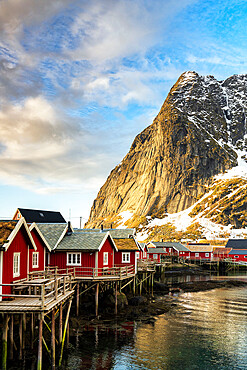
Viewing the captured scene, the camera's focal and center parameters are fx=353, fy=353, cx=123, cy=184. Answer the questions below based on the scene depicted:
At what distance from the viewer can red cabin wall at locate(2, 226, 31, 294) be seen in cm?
2225

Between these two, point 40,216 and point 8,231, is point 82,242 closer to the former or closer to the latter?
point 8,231

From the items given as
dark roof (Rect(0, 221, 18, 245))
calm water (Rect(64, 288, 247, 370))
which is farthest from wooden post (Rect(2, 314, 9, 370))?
dark roof (Rect(0, 221, 18, 245))

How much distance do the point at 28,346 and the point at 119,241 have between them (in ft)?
80.2

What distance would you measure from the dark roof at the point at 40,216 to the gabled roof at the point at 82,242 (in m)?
35.8

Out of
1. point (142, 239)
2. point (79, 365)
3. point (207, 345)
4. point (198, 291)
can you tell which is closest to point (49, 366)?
point (79, 365)

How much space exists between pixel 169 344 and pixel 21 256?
41.4ft

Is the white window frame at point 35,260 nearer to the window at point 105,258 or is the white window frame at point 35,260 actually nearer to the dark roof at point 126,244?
the window at point 105,258

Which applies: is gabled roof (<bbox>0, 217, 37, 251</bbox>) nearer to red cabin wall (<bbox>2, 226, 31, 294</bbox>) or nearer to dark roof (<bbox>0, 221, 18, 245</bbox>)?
dark roof (<bbox>0, 221, 18, 245</bbox>)

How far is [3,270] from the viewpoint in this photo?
71.8 ft

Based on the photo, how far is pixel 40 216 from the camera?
248 feet

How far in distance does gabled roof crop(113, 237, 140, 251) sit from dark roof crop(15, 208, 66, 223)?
3001cm

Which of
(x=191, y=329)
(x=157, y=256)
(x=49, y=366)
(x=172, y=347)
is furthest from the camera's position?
(x=157, y=256)

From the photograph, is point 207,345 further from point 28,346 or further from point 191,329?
point 28,346

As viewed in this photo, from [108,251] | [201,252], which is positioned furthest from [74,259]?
[201,252]
